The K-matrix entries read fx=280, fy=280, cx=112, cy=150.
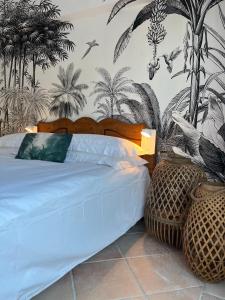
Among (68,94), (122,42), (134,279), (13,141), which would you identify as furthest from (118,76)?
(134,279)

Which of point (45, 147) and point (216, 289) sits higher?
point (45, 147)

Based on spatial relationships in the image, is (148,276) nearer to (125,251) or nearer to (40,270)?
(125,251)

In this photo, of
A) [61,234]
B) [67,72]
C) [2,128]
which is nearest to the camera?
[61,234]

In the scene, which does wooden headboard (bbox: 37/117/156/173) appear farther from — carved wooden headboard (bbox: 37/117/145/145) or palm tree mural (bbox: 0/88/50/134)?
palm tree mural (bbox: 0/88/50/134)

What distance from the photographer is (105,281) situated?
1729 millimetres

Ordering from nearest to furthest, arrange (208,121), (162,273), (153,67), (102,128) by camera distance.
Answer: (162,273), (208,121), (153,67), (102,128)

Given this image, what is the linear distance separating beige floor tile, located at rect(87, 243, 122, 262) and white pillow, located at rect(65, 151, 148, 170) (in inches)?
24.5

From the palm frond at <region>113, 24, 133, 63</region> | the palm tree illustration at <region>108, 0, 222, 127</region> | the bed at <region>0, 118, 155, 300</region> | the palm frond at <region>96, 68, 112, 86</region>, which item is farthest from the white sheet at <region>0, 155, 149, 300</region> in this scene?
the palm frond at <region>113, 24, 133, 63</region>

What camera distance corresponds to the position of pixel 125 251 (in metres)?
2.13

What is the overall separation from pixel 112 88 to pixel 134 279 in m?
1.90

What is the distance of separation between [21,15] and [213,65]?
249cm

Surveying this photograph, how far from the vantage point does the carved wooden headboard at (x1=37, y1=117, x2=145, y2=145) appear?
2781 millimetres

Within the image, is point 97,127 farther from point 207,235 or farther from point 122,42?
point 207,235

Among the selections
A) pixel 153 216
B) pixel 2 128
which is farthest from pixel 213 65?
pixel 2 128
